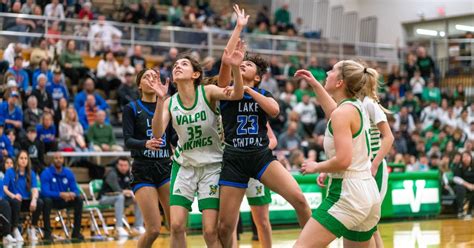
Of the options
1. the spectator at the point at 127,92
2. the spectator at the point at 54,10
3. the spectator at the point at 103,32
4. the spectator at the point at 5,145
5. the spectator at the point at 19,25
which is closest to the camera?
the spectator at the point at 5,145

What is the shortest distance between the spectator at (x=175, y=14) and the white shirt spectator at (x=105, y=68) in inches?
185

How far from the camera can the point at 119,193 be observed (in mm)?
15633

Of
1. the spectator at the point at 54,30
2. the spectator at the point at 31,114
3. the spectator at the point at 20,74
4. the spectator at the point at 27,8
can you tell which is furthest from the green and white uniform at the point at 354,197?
the spectator at the point at 27,8

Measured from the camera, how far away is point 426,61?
87.4ft

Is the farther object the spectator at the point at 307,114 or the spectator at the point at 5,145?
the spectator at the point at 307,114

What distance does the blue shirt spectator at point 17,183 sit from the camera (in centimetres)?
1430

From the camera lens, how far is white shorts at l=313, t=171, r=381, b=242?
251 inches

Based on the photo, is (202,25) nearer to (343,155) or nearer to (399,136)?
(399,136)

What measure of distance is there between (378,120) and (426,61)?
19.0 m

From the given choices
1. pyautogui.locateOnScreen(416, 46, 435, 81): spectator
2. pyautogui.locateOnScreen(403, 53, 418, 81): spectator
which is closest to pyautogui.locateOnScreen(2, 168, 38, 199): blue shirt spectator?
pyautogui.locateOnScreen(403, 53, 418, 81): spectator

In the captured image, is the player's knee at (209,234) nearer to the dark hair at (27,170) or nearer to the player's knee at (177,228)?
the player's knee at (177,228)

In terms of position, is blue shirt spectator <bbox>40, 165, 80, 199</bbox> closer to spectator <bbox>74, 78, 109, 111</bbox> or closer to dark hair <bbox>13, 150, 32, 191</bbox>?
dark hair <bbox>13, 150, 32, 191</bbox>

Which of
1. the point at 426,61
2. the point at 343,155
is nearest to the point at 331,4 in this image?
the point at 426,61

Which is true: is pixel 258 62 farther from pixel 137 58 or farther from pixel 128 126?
pixel 137 58
